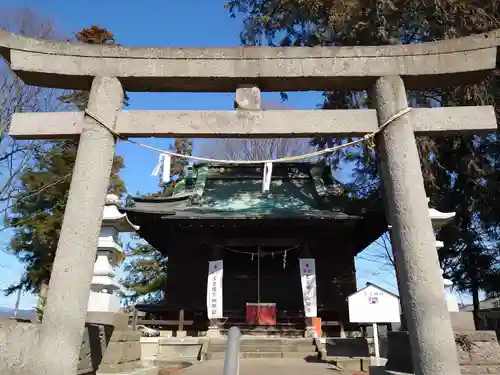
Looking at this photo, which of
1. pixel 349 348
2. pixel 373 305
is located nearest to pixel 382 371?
pixel 373 305

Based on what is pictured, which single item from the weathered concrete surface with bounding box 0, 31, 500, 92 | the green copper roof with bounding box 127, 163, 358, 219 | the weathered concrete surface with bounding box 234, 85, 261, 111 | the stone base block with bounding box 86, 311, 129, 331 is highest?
the green copper roof with bounding box 127, 163, 358, 219

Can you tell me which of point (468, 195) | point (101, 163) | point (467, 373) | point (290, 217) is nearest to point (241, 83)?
point (101, 163)

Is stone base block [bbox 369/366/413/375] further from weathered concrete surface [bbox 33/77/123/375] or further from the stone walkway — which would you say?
weathered concrete surface [bbox 33/77/123/375]

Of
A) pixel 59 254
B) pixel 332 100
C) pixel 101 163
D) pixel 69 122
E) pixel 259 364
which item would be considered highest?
pixel 332 100

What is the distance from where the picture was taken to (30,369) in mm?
3729

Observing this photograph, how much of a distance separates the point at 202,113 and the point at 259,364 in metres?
6.52

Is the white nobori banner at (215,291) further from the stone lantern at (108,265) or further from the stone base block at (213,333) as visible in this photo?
the stone lantern at (108,265)

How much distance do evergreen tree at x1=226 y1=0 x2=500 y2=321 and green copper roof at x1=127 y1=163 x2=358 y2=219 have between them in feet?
5.14

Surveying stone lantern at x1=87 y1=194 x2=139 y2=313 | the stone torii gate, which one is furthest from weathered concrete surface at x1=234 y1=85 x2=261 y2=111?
stone lantern at x1=87 y1=194 x2=139 y2=313

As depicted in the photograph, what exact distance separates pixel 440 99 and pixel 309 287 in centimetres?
704

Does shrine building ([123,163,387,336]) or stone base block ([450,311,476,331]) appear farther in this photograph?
shrine building ([123,163,387,336])

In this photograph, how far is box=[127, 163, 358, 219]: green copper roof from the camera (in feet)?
43.0

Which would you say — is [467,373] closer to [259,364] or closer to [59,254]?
[59,254]

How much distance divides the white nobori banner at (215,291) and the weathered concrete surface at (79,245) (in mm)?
8265
